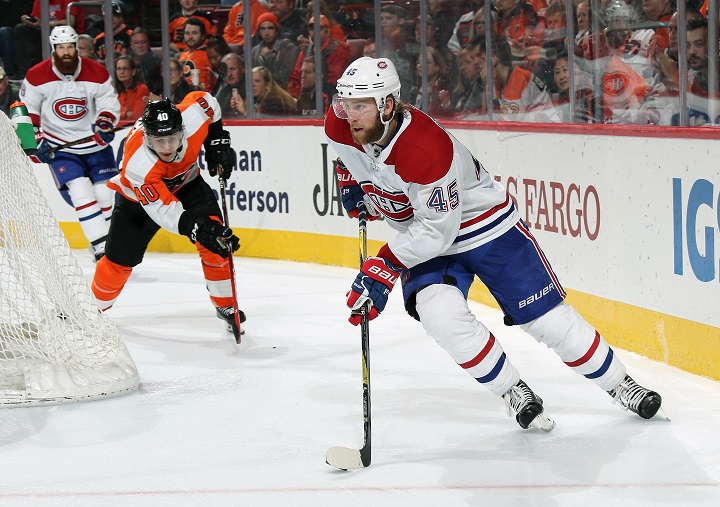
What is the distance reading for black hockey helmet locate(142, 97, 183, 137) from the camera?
4.07 meters

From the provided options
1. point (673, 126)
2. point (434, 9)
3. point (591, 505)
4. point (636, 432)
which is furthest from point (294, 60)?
point (591, 505)

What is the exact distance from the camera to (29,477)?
9.48ft

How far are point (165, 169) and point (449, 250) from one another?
159 centimetres

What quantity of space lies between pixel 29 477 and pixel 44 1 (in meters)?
5.71

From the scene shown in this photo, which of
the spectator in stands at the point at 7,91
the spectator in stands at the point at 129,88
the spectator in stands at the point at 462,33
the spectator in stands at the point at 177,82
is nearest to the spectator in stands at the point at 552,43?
the spectator in stands at the point at 462,33

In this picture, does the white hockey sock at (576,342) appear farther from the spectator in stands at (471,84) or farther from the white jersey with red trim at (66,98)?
the white jersey with red trim at (66,98)

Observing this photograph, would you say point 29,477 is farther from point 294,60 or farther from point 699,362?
point 294,60

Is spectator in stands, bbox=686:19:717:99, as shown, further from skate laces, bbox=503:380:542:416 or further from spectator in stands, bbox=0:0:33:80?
spectator in stands, bbox=0:0:33:80

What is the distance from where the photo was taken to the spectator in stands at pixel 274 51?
6.95 m

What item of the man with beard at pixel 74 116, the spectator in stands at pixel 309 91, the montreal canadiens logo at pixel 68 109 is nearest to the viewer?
the man with beard at pixel 74 116

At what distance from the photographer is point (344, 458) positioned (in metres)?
2.87

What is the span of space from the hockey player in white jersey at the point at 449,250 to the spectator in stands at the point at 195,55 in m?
4.31

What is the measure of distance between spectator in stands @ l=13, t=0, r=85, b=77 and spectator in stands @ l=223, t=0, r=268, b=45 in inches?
53.9

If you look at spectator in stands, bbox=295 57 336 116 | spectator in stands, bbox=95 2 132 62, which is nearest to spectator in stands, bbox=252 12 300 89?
spectator in stands, bbox=295 57 336 116
